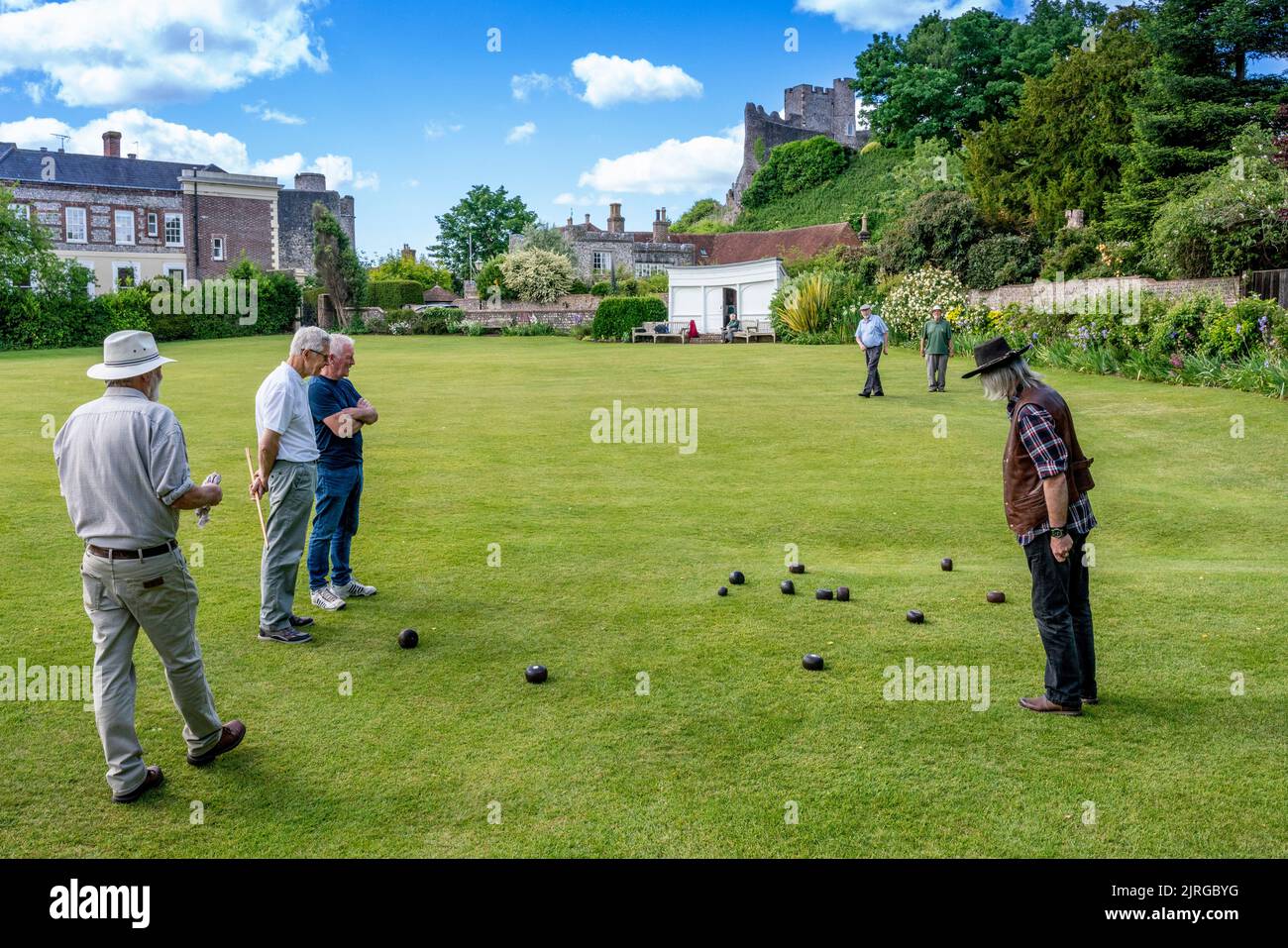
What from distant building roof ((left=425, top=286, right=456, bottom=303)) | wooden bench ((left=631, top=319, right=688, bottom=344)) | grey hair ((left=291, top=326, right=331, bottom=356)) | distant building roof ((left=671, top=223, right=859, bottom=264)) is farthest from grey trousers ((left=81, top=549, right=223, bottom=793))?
distant building roof ((left=425, top=286, right=456, bottom=303))

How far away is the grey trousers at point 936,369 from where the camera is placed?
956 inches

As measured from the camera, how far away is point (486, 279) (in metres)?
65.4

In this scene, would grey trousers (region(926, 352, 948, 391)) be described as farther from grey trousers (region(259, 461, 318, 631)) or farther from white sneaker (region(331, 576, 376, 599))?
grey trousers (region(259, 461, 318, 631))

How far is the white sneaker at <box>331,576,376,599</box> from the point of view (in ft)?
29.8

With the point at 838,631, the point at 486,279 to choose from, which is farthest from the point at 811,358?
the point at 486,279

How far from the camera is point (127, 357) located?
213 inches

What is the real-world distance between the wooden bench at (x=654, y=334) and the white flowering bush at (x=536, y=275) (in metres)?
14.0

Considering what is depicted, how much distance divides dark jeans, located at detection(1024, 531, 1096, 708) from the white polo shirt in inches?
206

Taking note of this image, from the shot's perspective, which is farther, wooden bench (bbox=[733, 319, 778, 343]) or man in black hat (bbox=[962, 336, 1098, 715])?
wooden bench (bbox=[733, 319, 778, 343])

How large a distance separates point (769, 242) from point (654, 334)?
29.0m

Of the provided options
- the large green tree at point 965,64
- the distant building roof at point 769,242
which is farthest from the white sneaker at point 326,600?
the large green tree at point 965,64

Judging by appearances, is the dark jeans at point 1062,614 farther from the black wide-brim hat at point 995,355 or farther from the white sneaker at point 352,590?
the white sneaker at point 352,590

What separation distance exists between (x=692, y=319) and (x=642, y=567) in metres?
42.1
